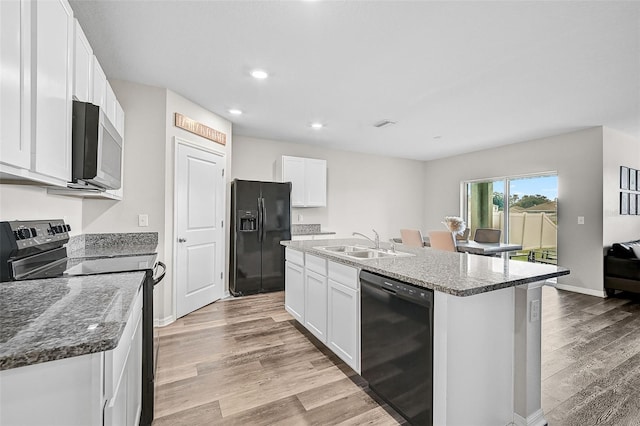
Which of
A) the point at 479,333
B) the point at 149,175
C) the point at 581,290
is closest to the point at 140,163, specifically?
the point at 149,175

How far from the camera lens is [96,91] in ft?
6.54

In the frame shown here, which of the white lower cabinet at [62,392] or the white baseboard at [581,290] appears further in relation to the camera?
the white baseboard at [581,290]

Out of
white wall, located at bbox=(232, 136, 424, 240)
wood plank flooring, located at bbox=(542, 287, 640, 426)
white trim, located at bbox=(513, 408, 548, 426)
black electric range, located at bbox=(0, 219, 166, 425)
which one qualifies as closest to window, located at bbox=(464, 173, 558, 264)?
wood plank flooring, located at bbox=(542, 287, 640, 426)

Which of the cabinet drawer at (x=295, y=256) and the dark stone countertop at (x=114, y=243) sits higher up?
the dark stone countertop at (x=114, y=243)

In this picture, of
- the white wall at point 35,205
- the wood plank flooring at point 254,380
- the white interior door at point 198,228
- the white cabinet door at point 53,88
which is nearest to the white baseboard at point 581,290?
the wood plank flooring at point 254,380

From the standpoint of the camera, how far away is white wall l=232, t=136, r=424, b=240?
5172mm

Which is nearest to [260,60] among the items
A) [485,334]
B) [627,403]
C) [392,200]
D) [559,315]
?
[485,334]

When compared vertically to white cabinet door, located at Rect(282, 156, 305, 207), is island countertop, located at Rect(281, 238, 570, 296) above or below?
below

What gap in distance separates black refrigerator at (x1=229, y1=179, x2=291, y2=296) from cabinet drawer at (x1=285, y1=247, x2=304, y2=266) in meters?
1.21

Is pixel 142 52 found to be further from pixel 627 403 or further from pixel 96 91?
pixel 627 403

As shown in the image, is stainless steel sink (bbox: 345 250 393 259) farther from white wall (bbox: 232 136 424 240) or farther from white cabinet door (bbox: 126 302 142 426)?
white wall (bbox: 232 136 424 240)

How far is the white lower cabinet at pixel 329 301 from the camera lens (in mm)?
2094

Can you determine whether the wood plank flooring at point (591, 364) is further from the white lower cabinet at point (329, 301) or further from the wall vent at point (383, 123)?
the wall vent at point (383, 123)

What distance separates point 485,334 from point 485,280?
0.98ft
